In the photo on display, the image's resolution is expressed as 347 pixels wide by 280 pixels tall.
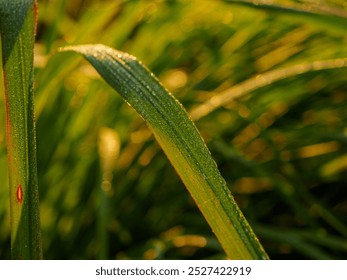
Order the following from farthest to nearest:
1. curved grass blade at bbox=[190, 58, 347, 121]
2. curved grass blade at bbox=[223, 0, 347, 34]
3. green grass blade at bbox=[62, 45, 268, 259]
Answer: curved grass blade at bbox=[190, 58, 347, 121] < curved grass blade at bbox=[223, 0, 347, 34] < green grass blade at bbox=[62, 45, 268, 259]

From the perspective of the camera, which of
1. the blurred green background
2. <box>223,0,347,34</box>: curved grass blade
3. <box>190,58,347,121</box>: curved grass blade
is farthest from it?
the blurred green background

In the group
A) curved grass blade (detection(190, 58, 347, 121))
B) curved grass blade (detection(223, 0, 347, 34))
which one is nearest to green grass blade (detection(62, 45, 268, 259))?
curved grass blade (detection(223, 0, 347, 34))

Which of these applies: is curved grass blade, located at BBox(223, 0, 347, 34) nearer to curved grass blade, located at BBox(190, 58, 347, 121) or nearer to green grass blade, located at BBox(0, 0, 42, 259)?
curved grass blade, located at BBox(190, 58, 347, 121)

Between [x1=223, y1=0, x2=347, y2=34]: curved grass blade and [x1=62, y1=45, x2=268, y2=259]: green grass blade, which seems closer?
[x1=62, y1=45, x2=268, y2=259]: green grass blade

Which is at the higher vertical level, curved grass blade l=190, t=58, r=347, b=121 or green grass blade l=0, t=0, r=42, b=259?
curved grass blade l=190, t=58, r=347, b=121

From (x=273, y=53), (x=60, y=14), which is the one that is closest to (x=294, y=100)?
(x=273, y=53)

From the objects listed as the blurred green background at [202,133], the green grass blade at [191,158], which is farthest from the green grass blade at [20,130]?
the blurred green background at [202,133]
